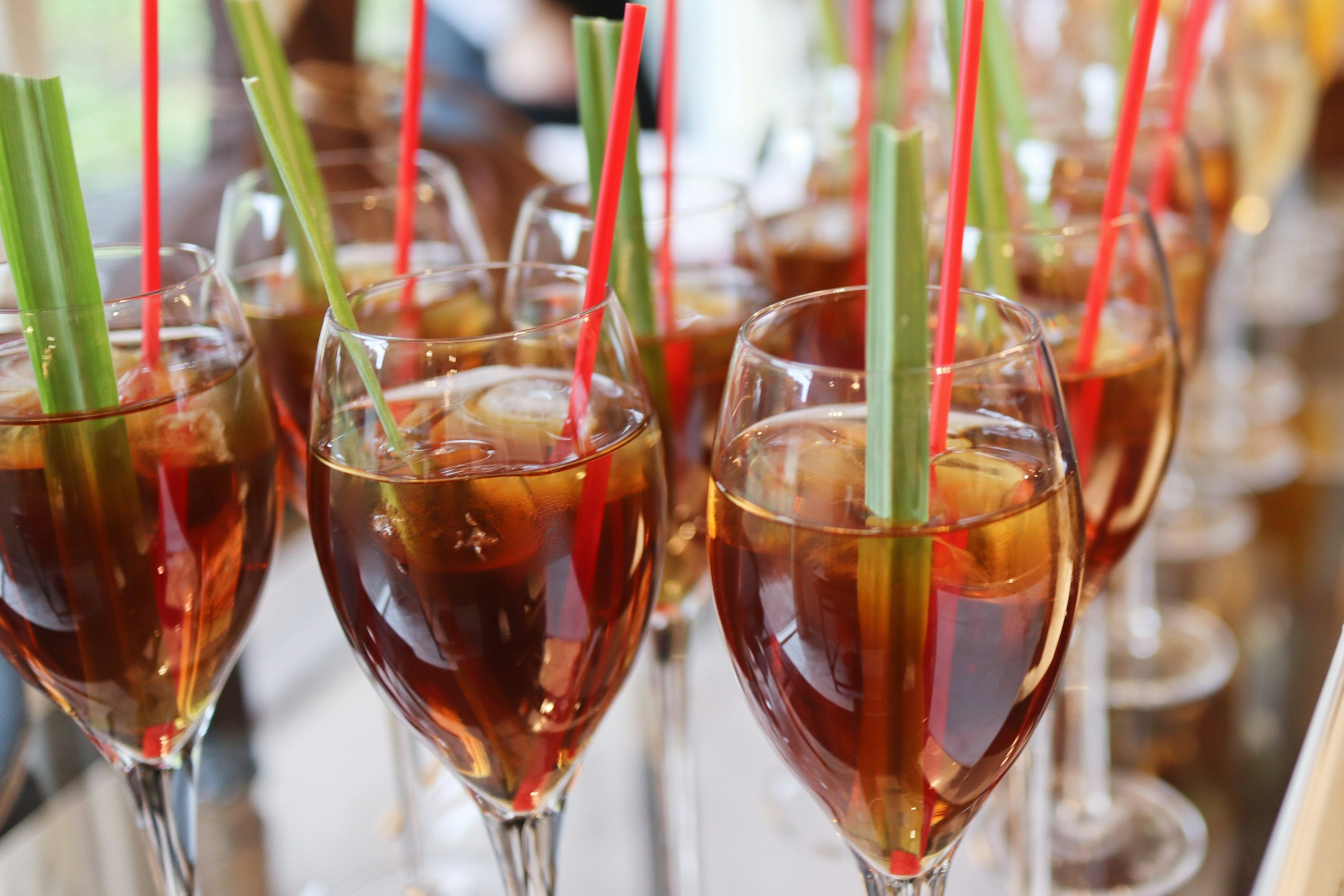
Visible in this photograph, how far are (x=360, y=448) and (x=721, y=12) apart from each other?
10.3ft

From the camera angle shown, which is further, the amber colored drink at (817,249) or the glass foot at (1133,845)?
the amber colored drink at (817,249)

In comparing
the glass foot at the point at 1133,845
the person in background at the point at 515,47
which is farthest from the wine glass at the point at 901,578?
the person in background at the point at 515,47

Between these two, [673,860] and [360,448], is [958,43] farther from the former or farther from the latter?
[673,860]

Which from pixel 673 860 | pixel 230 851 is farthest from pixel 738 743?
pixel 230 851

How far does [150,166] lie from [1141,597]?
85cm

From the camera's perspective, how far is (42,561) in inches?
21.7

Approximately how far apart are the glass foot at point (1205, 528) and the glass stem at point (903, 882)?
66 cm

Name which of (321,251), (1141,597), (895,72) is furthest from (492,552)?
(1141,597)

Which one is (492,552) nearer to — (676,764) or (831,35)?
(676,764)

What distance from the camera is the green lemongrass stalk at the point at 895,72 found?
953mm

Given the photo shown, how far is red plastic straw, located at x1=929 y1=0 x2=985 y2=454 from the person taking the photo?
18.2 inches

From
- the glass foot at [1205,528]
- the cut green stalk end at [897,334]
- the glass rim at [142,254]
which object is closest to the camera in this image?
the cut green stalk end at [897,334]

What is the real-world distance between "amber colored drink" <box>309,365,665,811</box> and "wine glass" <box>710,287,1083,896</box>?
0.14 ft

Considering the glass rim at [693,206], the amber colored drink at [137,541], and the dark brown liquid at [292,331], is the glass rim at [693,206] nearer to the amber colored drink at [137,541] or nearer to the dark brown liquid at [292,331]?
the dark brown liquid at [292,331]
